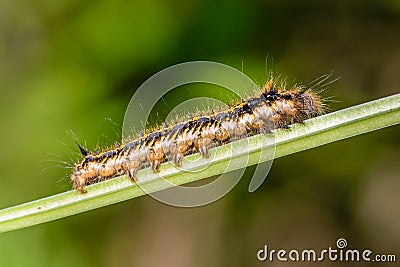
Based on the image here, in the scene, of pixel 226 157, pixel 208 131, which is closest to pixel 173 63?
pixel 208 131

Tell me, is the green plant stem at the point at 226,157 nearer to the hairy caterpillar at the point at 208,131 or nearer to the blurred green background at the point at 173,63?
the hairy caterpillar at the point at 208,131

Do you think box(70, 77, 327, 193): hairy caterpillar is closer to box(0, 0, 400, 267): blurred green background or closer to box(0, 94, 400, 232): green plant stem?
box(0, 94, 400, 232): green plant stem

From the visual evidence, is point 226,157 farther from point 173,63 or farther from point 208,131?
point 173,63

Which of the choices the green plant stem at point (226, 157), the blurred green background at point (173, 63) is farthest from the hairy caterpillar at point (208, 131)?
the blurred green background at point (173, 63)

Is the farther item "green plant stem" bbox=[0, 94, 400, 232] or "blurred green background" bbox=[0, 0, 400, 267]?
"blurred green background" bbox=[0, 0, 400, 267]

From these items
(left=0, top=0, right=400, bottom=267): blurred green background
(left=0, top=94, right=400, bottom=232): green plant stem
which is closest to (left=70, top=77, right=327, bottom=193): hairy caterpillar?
(left=0, top=94, right=400, bottom=232): green plant stem
